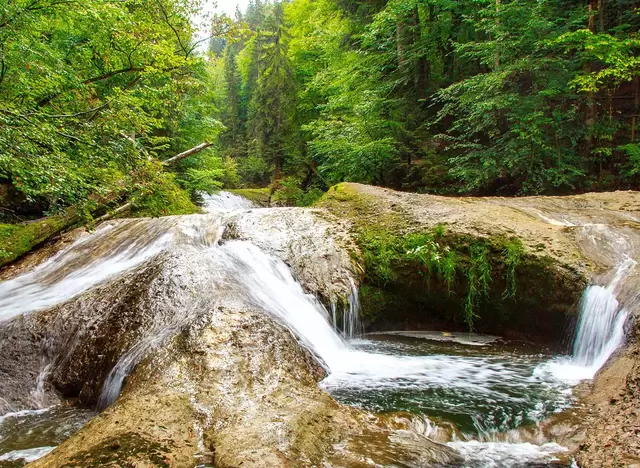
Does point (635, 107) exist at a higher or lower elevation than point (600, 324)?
higher

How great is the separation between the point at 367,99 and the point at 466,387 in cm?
1036

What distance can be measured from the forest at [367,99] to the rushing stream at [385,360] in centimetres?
151

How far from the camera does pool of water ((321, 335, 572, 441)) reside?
137 inches

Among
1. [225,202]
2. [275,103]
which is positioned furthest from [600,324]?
[275,103]

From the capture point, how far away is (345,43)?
1645 centimetres

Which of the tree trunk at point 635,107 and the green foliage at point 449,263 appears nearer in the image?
the green foliage at point 449,263

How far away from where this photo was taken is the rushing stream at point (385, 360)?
333 cm

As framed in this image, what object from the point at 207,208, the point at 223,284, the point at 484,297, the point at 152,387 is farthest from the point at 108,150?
the point at 207,208

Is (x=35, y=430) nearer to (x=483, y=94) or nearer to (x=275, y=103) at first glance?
(x=483, y=94)

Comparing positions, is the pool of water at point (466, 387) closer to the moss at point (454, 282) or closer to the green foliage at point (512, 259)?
the moss at point (454, 282)

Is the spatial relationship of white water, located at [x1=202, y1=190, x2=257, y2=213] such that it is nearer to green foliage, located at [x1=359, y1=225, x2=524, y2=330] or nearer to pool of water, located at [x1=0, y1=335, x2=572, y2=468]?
green foliage, located at [x1=359, y1=225, x2=524, y2=330]

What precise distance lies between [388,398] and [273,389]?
120 centimetres

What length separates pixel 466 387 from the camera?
13.6 ft

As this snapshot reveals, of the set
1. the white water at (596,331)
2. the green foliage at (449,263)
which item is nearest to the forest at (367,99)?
the green foliage at (449,263)
